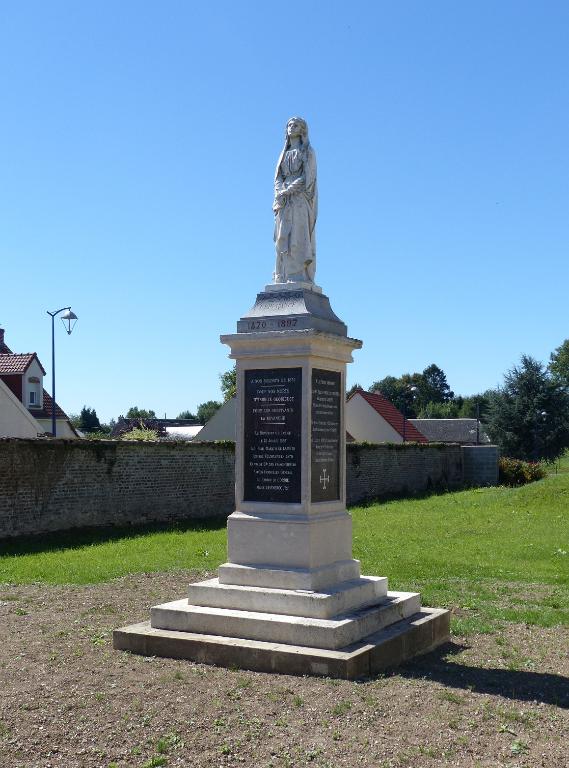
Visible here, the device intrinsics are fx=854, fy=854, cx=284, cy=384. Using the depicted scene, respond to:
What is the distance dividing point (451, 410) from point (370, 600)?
10824 cm

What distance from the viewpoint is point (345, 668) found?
6.81 m

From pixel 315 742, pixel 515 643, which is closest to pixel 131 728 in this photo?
pixel 315 742

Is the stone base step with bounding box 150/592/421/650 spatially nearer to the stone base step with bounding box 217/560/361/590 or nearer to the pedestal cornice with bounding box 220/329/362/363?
the stone base step with bounding box 217/560/361/590

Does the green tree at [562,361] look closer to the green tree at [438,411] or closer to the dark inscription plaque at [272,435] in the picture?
the green tree at [438,411]

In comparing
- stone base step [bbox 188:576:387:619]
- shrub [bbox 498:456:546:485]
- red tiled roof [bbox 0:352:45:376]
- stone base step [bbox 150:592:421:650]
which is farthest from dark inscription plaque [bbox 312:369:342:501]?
shrub [bbox 498:456:546:485]

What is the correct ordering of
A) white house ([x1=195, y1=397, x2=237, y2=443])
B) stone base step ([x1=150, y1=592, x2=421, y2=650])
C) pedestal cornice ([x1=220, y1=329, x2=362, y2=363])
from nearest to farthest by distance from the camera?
1. stone base step ([x1=150, y1=592, x2=421, y2=650])
2. pedestal cornice ([x1=220, y1=329, x2=362, y2=363])
3. white house ([x1=195, y1=397, x2=237, y2=443])

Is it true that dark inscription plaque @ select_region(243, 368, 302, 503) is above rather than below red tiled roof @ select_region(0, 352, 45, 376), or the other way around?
below

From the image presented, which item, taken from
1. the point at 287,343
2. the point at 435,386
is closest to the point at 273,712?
the point at 287,343

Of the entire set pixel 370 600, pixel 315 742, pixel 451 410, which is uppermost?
pixel 451 410

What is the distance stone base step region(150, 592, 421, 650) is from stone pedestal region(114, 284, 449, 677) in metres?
0.01

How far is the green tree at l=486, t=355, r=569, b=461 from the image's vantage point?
4841 centimetres

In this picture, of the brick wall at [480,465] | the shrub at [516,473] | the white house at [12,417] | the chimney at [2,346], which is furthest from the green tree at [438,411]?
the white house at [12,417]

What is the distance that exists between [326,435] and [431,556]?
729 centimetres

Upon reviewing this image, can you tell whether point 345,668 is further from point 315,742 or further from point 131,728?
point 131,728
